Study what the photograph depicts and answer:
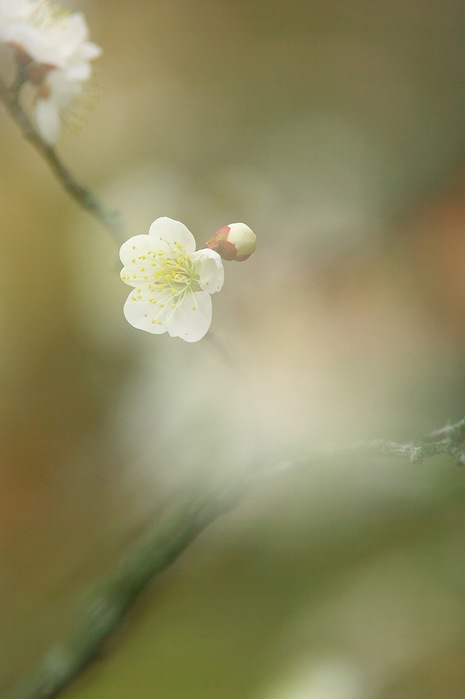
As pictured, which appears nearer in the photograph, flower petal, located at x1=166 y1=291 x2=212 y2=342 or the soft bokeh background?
flower petal, located at x1=166 y1=291 x2=212 y2=342

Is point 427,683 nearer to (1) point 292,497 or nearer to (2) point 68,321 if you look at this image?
(1) point 292,497

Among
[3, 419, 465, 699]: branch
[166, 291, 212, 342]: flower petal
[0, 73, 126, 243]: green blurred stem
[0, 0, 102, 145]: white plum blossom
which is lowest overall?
[3, 419, 465, 699]: branch

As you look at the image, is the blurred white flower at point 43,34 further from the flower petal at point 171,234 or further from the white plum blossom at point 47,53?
the flower petal at point 171,234

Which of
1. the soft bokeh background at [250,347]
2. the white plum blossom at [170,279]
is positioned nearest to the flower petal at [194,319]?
the white plum blossom at [170,279]

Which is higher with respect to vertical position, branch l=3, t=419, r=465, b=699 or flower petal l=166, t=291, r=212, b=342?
flower petal l=166, t=291, r=212, b=342

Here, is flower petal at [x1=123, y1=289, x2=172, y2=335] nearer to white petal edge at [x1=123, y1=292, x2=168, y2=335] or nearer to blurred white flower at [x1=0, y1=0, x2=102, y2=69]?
white petal edge at [x1=123, y1=292, x2=168, y2=335]

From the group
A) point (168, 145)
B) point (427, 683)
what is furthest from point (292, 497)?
point (168, 145)

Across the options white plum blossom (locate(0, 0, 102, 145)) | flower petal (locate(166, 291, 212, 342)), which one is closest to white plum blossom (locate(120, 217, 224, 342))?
flower petal (locate(166, 291, 212, 342))

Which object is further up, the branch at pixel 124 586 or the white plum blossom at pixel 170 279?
the white plum blossom at pixel 170 279
